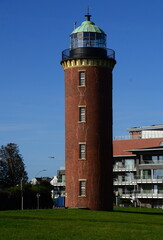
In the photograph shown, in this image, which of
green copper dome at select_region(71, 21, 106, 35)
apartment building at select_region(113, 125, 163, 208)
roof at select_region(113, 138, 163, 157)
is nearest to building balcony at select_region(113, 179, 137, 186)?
apartment building at select_region(113, 125, 163, 208)

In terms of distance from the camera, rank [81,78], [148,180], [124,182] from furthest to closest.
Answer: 1. [124,182]
2. [148,180]
3. [81,78]

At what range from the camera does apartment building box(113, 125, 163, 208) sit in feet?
321

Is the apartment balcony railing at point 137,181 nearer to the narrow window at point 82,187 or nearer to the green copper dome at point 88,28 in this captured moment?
the narrow window at point 82,187

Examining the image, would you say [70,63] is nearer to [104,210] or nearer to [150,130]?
[104,210]

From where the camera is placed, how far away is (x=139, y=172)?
101m

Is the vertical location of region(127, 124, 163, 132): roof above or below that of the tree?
above

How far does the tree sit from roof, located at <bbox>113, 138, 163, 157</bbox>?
21569 millimetres

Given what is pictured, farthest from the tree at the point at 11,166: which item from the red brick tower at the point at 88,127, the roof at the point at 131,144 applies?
the red brick tower at the point at 88,127

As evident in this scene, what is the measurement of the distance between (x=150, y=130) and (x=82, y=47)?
67568 millimetres

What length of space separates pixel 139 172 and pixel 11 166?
31.9m

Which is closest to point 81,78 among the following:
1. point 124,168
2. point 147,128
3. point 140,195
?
point 140,195

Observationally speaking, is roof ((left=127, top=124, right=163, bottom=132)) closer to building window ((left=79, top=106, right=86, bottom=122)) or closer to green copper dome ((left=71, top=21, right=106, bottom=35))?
green copper dome ((left=71, top=21, right=106, bottom=35))

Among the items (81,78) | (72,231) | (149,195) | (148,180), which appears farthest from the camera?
(148,180)

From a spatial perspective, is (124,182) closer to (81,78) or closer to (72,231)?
(81,78)
